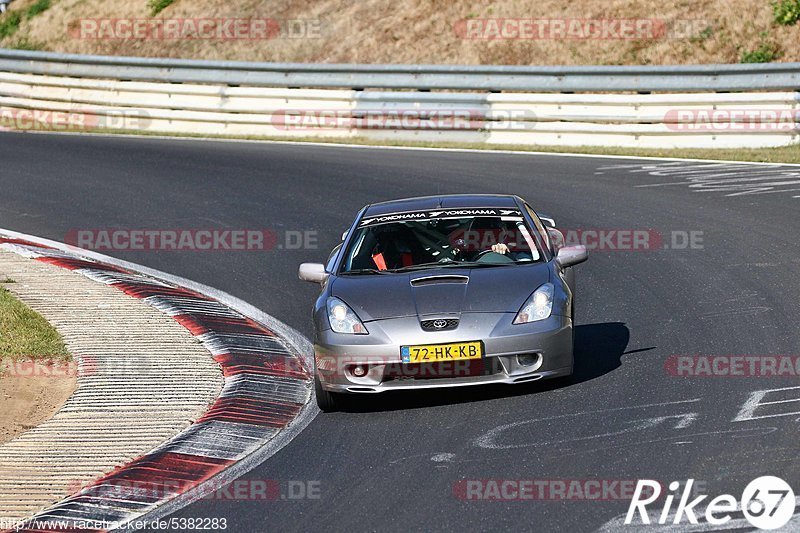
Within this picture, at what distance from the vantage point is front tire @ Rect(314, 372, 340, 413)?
8.16m

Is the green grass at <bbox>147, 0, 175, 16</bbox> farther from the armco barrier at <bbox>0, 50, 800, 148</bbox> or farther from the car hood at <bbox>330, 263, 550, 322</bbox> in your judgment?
the car hood at <bbox>330, 263, 550, 322</bbox>

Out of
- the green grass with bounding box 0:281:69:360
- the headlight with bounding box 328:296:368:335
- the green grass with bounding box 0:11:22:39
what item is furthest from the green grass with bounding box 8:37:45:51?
the headlight with bounding box 328:296:368:335

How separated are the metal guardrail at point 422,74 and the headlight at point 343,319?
1145cm

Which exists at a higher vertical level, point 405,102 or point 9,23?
point 9,23

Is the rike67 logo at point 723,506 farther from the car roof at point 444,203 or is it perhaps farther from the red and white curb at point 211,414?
the car roof at point 444,203

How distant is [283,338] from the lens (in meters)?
10.1

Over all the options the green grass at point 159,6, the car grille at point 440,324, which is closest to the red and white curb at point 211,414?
the car grille at point 440,324

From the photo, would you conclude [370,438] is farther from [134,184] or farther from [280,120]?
[280,120]

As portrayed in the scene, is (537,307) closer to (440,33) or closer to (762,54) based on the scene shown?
(762,54)

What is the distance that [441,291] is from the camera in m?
8.29

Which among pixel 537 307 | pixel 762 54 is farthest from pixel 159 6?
pixel 537 307

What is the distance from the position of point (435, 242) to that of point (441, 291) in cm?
93

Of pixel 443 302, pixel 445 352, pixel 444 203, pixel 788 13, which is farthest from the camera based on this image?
pixel 788 13

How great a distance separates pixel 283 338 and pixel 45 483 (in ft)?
11.1
